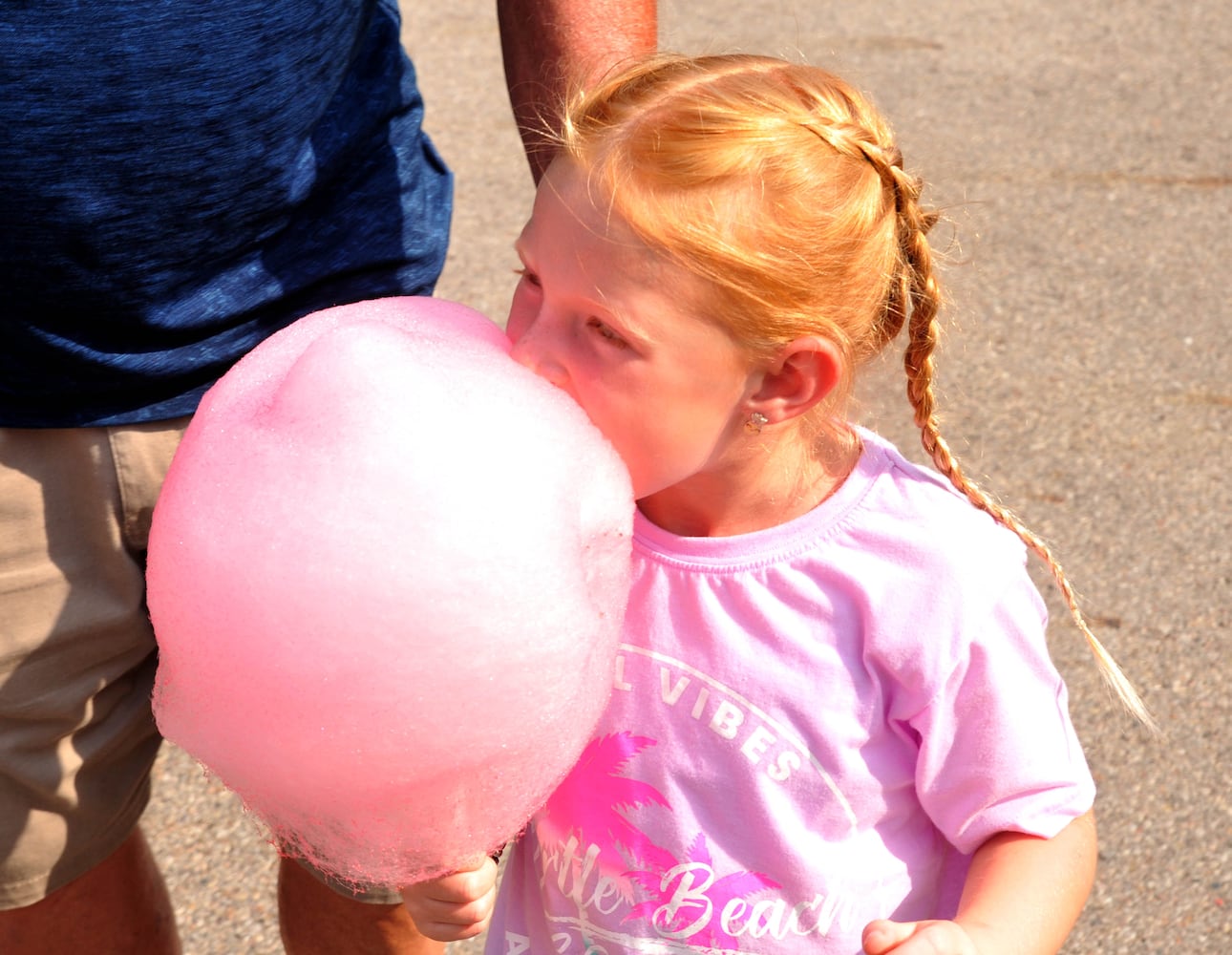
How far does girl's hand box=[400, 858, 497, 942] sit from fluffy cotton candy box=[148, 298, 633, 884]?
7cm

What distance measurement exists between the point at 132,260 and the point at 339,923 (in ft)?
2.85

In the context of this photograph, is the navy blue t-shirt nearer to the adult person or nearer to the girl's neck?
the adult person

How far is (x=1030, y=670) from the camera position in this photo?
125 centimetres

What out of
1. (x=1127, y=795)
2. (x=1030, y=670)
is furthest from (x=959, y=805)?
→ (x=1127, y=795)

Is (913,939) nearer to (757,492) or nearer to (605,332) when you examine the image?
(757,492)

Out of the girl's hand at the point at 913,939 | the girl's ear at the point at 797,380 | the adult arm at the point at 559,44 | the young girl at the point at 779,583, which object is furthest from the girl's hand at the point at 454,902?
the adult arm at the point at 559,44

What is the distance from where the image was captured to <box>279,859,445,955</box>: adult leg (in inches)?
70.4

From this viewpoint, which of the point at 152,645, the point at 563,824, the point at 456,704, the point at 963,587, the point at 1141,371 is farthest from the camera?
the point at 1141,371

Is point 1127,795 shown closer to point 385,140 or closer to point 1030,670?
point 1030,670

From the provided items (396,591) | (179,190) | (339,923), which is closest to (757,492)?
(396,591)

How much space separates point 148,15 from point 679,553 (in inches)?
27.2

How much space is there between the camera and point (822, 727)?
4.17 ft

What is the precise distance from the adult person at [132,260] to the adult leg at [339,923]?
0.19ft

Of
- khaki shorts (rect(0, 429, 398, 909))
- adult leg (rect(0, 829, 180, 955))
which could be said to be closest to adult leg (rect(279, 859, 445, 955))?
adult leg (rect(0, 829, 180, 955))
